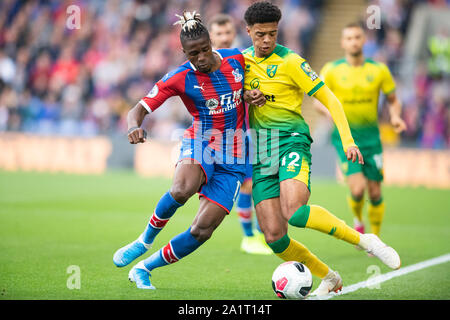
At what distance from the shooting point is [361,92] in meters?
8.52

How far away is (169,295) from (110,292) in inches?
19.7

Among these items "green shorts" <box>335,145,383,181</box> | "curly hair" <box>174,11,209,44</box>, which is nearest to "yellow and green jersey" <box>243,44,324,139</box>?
"curly hair" <box>174,11,209,44</box>

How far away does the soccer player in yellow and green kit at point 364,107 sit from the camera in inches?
332

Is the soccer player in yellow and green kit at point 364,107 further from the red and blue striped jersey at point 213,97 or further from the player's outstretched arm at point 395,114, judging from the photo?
the red and blue striped jersey at point 213,97

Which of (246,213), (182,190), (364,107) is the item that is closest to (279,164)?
(182,190)

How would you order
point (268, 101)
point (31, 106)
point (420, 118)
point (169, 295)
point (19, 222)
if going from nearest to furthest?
point (169, 295) → point (268, 101) → point (19, 222) → point (420, 118) → point (31, 106)

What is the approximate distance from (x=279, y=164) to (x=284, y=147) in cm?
16

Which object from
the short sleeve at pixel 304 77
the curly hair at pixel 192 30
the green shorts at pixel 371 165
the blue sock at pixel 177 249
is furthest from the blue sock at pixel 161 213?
the green shorts at pixel 371 165

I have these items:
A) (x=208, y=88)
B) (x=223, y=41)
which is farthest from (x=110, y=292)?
(x=223, y=41)

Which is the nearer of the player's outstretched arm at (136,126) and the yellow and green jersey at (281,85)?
the player's outstretched arm at (136,126)

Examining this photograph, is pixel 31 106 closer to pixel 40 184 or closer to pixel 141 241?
pixel 40 184

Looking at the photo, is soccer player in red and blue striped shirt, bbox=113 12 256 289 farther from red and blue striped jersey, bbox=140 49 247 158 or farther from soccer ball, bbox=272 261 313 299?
soccer ball, bbox=272 261 313 299

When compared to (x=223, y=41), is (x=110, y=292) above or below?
below

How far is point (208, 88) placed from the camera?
5984 mm
